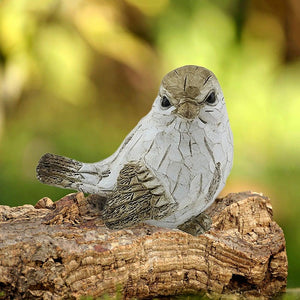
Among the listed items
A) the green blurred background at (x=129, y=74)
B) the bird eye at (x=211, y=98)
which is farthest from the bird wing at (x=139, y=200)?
the green blurred background at (x=129, y=74)

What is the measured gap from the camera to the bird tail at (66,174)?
180 centimetres

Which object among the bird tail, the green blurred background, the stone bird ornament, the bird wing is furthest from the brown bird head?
the green blurred background

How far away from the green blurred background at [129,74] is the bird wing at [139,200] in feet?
4.80

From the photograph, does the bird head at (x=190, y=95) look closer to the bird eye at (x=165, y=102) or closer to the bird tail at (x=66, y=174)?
the bird eye at (x=165, y=102)

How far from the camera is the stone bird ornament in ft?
5.49

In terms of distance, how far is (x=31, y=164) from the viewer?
3.39 meters

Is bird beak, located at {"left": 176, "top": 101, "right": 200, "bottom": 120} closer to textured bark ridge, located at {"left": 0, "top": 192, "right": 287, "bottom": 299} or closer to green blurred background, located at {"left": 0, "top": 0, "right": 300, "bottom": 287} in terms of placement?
textured bark ridge, located at {"left": 0, "top": 192, "right": 287, "bottom": 299}

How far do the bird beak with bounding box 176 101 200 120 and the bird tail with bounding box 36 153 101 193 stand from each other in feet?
1.13

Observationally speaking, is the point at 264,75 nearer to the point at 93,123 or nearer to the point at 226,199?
the point at 93,123

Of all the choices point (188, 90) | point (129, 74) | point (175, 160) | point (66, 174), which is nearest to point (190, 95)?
point (188, 90)

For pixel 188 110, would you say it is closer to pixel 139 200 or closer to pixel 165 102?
pixel 165 102

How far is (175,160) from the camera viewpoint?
1.69 meters

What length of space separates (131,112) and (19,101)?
679mm

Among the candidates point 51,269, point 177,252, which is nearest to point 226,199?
point 177,252
